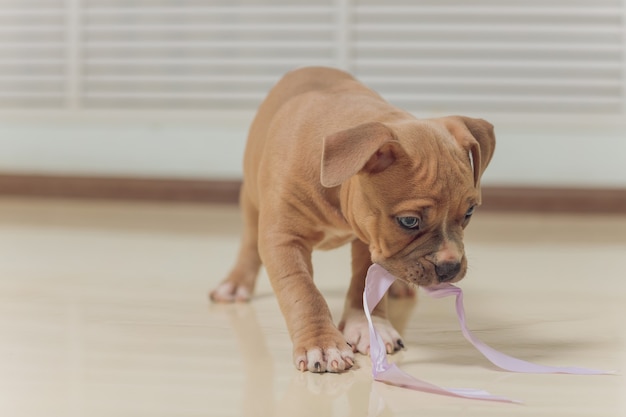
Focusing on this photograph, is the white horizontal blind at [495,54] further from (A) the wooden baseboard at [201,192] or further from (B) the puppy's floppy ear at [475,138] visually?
(B) the puppy's floppy ear at [475,138]

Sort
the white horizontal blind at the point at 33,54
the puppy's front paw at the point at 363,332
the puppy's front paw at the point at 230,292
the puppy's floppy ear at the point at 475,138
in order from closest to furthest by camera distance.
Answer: the puppy's floppy ear at the point at 475,138
the puppy's front paw at the point at 363,332
the puppy's front paw at the point at 230,292
the white horizontal blind at the point at 33,54

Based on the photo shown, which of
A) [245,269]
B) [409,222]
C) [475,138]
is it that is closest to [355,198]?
[409,222]

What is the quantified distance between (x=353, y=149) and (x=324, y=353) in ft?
1.33

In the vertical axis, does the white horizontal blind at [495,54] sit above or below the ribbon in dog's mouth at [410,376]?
above

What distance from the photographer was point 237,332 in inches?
87.2

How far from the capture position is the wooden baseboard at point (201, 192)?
184 inches

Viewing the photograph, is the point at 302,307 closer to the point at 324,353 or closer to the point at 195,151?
the point at 324,353

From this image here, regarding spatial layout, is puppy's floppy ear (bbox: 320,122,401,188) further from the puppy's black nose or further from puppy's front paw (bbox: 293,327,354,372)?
puppy's front paw (bbox: 293,327,354,372)

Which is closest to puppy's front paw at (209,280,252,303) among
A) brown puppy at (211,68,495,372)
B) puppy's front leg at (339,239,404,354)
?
brown puppy at (211,68,495,372)

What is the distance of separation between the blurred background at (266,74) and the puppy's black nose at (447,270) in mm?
2929

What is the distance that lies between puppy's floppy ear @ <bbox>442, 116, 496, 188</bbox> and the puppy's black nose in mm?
183

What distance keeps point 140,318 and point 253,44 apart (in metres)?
2.68

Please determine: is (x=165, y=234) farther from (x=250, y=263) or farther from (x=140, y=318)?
(x=140, y=318)

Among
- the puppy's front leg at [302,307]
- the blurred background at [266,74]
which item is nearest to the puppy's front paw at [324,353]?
the puppy's front leg at [302,307]
